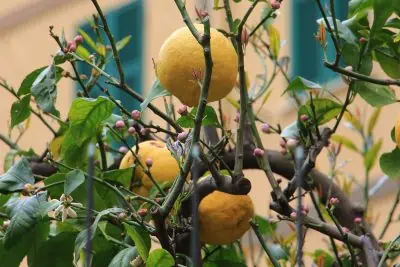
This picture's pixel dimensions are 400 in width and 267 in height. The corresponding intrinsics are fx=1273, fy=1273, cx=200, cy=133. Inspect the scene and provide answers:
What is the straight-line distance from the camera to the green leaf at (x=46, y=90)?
2.08m

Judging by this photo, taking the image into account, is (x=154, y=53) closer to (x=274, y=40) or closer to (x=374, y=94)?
(x=274, y=40)

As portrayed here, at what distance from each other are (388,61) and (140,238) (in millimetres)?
556

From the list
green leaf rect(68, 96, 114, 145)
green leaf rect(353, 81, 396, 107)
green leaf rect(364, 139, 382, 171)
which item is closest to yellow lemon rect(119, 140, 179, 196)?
green leaf rect(68, 96, 114, 145)

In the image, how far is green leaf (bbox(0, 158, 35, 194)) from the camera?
6.62ft

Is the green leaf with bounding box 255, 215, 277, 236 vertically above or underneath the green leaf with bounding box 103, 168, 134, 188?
underneath

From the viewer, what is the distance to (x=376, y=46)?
212 centimetres

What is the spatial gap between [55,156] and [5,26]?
628 cm

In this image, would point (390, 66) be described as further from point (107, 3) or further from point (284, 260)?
point (107, 3)

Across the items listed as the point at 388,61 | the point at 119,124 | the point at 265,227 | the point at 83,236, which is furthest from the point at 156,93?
the point at 265,227

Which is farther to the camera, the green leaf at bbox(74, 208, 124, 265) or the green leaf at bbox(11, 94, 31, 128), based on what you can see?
the green leaf at bbox(11, 94, 31, 128)

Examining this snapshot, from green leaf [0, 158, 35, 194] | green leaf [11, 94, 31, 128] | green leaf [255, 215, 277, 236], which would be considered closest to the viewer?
green leaf [0, 158, 35, 194]

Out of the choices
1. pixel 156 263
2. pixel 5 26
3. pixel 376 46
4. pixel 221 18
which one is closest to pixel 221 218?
pixel 156 263

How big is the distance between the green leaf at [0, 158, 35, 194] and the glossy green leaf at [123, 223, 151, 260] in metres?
0.21

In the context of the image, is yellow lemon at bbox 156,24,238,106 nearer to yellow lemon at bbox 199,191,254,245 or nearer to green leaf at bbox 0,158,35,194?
yellow lemon at bbox 199,191,254,245
